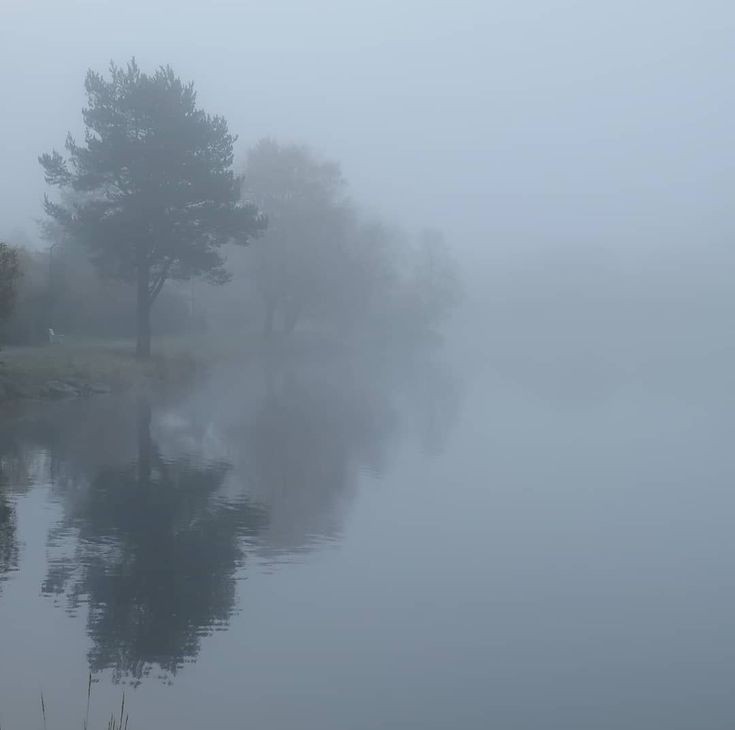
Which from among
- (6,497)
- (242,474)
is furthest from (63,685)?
(242,474)

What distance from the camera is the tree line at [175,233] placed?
124 ft

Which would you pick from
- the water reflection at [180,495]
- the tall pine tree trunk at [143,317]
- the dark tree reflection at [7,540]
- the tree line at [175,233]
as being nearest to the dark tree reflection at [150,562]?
the water reflection at [180,495]

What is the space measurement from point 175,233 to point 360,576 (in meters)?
27.5

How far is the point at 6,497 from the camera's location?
16484 mm

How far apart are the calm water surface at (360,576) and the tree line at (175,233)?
998 centimetres

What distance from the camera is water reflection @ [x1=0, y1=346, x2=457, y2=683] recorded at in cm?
1107

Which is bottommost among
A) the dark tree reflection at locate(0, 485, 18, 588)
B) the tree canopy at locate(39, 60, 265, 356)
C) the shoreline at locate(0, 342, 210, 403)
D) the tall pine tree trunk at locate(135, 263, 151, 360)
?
the dark tree reflection at locate(0, 485, 18, 588)

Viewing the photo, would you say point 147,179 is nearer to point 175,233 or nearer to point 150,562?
point 175,233

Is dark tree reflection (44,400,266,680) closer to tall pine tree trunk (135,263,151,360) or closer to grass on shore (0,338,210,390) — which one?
grass on shore (0,338,210,390)

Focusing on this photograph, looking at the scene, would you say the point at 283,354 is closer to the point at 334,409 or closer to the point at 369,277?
the point at 369,277

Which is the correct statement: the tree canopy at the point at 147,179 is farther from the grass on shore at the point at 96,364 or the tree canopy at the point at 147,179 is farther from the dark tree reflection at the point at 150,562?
the dark tree reflection at the point at 150,562

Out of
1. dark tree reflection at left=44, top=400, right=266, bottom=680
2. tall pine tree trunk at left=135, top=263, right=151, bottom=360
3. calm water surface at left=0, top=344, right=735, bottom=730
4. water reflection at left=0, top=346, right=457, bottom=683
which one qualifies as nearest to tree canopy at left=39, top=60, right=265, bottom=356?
tall pine tree trunk at left=135, top=263, right=151, bottom=360

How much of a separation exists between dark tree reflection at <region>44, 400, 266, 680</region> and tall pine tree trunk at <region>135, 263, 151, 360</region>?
1990 centimetres

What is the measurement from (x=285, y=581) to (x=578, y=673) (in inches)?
148
